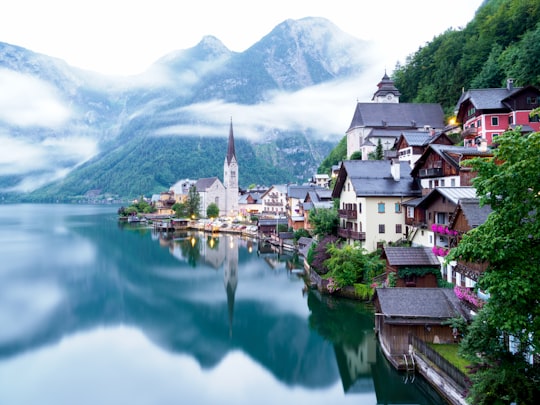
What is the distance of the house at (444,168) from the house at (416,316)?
36.5 ft

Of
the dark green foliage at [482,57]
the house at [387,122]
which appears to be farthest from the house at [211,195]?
the dark green foliage at [482,57]

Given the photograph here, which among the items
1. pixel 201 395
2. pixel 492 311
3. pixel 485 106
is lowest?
pixel 201 395

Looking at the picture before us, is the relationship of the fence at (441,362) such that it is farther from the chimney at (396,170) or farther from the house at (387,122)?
the house at (387,122)

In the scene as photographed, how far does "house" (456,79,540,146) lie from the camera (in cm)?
3800

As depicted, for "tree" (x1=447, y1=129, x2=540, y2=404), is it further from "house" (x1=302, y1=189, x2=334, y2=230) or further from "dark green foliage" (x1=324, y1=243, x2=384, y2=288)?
"house" (x1=302, y1=189, x2=334, y2=230)

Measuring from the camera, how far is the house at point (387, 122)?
62.2 metres

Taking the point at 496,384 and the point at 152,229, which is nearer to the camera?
the point at 496,384

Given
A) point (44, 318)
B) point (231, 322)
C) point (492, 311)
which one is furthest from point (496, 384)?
point (44, 318)

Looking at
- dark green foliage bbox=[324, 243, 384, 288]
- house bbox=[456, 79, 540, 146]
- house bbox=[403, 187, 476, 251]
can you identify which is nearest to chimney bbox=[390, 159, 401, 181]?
house bbox=[403, 187, 476, 251]

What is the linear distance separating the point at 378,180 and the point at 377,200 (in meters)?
1.99

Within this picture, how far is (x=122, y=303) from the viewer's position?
32.6m

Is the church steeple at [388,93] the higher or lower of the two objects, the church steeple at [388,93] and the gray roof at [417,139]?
the higher

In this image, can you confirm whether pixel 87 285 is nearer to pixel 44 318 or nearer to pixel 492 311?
pixel 44 318

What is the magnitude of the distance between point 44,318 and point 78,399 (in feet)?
43.4
